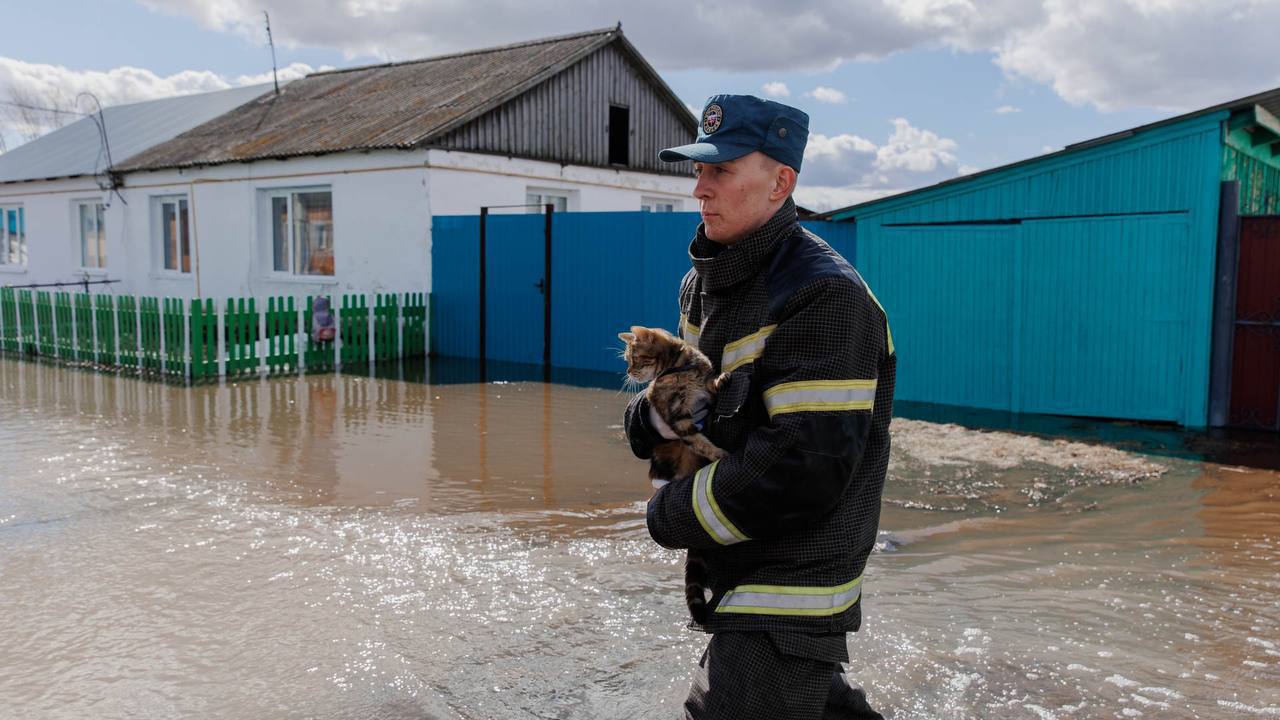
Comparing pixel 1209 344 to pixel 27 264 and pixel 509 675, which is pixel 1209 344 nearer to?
pixel 509 675

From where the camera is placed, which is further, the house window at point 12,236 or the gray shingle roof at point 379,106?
the house window at point 12,236

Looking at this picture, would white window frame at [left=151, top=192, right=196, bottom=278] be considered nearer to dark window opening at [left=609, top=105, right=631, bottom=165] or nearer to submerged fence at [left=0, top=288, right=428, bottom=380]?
submerged fence at [left=0, top=288, right=428, bottom=380]

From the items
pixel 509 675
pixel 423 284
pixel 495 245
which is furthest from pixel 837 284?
pixel 423 284

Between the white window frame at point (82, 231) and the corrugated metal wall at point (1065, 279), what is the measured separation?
17.6m

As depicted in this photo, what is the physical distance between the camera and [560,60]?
59.5 ft

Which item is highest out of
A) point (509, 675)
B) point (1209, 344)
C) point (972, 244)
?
point (972, 244)

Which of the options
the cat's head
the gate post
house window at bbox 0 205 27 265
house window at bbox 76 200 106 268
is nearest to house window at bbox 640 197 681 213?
house window at bbox 76 200 106 268

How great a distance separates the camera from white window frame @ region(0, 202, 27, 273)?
2427cm

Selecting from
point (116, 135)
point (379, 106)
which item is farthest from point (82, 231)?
point (379, 106)

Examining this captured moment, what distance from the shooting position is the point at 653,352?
8.38ft

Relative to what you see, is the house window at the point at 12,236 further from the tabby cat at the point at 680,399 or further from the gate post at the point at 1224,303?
the tabby cat at the point at 680,399

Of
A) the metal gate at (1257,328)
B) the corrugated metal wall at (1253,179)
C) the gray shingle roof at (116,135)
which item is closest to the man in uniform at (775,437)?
the metal gate at (1257,328)

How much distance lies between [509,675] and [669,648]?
711 millimetres

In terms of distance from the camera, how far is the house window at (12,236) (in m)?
24.6
